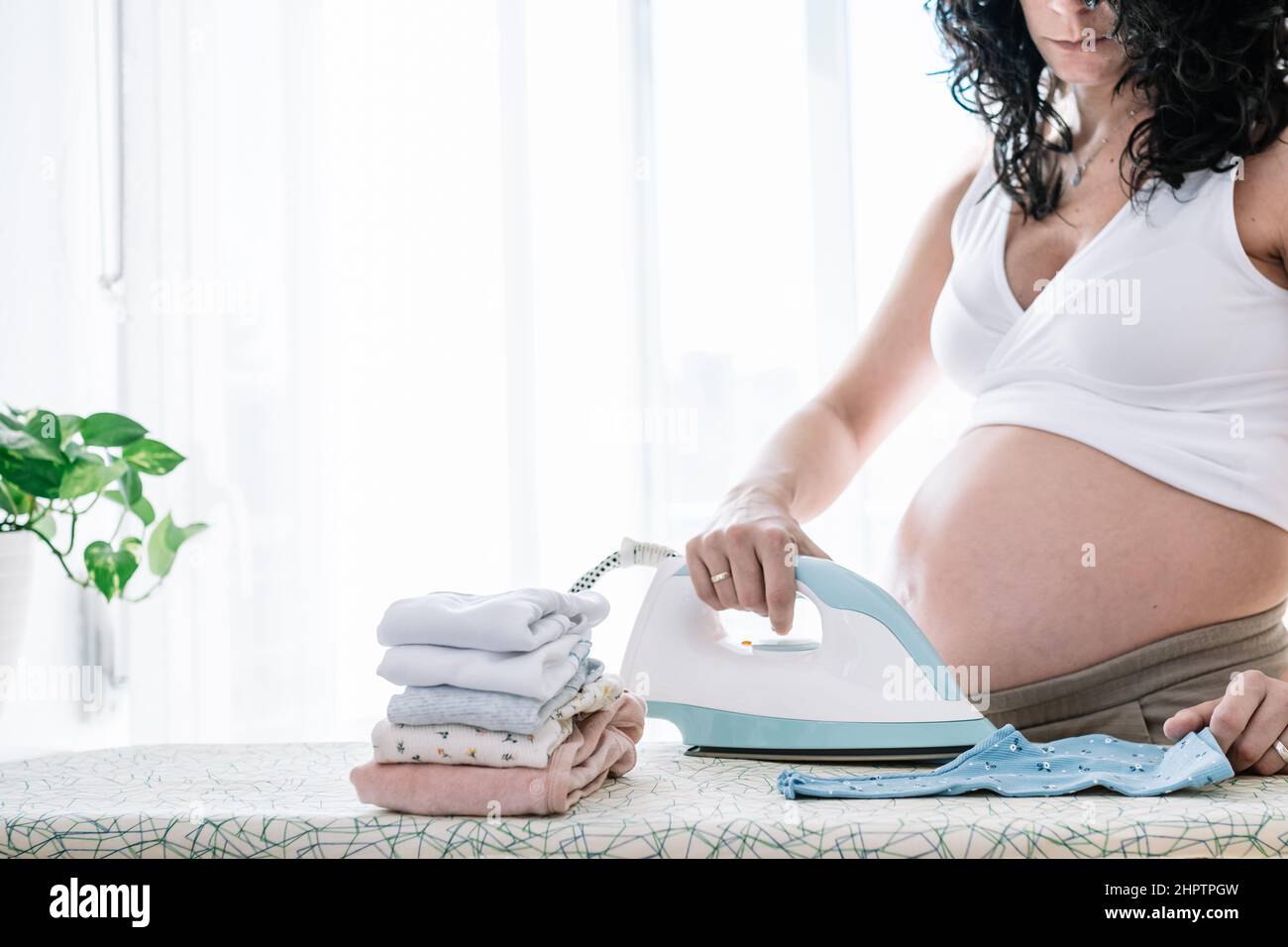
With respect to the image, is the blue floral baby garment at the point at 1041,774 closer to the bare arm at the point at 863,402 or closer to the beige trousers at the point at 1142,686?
the beige trousers at the point at 1142,686

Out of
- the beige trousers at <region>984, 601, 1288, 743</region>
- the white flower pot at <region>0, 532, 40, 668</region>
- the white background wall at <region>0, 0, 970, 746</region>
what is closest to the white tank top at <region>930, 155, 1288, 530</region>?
the beige trousers at <region>984, 601, 1288, 743</region>

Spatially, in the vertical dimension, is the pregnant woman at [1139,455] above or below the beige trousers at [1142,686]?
above

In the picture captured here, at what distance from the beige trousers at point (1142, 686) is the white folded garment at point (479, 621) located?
0.46 metres

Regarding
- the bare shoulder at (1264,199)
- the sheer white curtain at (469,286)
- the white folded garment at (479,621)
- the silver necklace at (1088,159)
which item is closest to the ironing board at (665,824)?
the white folded garment at (479,621)

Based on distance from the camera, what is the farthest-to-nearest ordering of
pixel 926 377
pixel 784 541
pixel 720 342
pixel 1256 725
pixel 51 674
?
pixel 720 342
pixel 51 674
pixel 926 377
pixel 784 541
pixel 1256 725

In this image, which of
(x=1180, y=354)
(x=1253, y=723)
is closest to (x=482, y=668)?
(x=1253, y=723)

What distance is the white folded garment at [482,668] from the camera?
0.67 metres

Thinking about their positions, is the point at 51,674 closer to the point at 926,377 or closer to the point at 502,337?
the point at 502,337

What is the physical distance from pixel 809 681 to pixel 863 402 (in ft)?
1.58

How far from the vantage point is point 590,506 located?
2205 millimetres

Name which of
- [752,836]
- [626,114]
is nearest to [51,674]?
[626,114]

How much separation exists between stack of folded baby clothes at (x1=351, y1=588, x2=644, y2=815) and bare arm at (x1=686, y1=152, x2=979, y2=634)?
0.92 feet

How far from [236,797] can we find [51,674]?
155cm

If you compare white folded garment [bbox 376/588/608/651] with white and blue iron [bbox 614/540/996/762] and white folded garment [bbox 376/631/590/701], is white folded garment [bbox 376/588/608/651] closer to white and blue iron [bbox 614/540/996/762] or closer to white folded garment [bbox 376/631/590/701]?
white folded garment [bbox 376/631/590/701]
